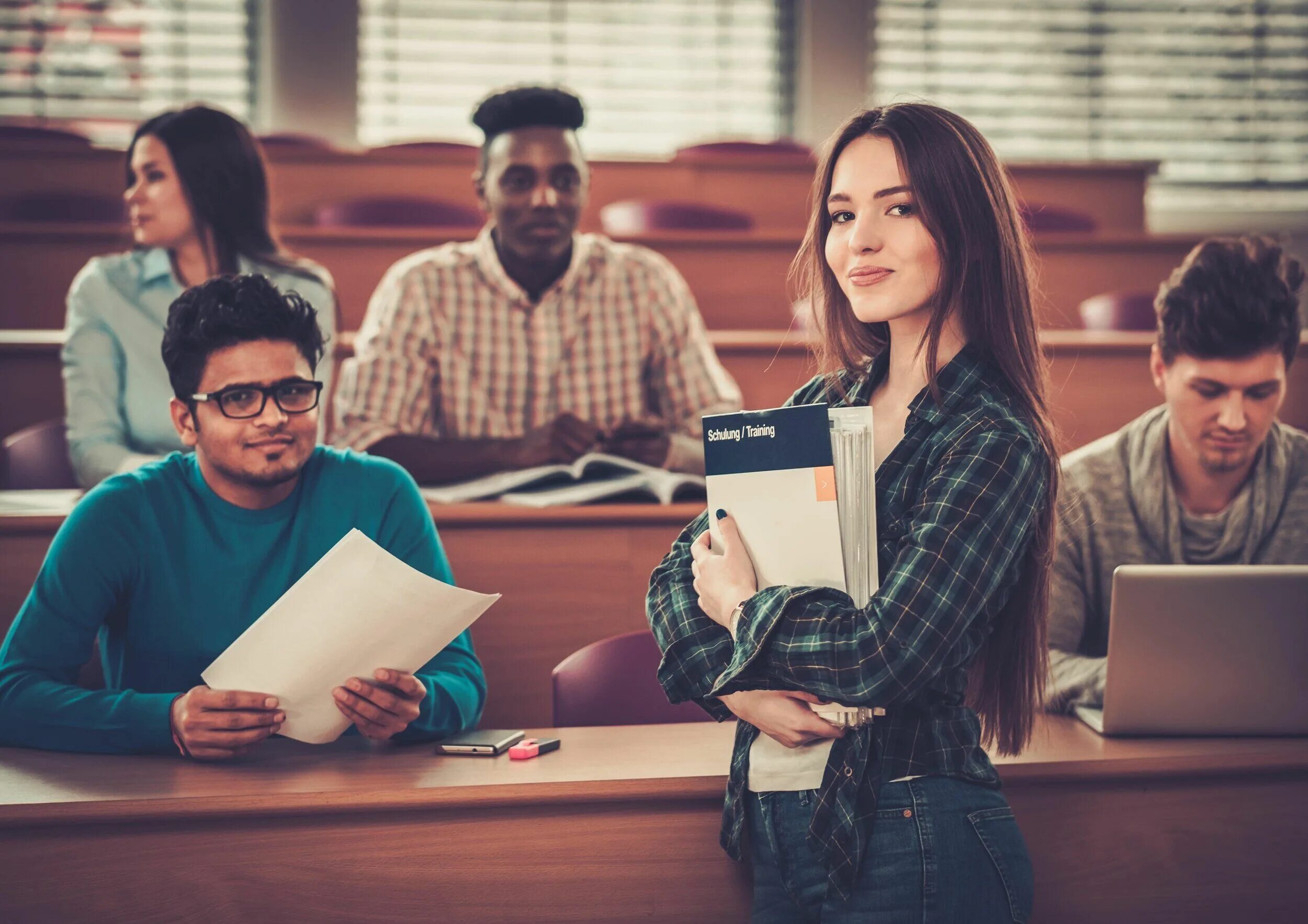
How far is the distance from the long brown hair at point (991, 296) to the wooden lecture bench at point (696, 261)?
2.19 meters

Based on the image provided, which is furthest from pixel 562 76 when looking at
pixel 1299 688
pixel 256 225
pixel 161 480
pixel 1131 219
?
pixel 1299 688

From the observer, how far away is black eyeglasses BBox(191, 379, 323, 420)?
150 centimetres

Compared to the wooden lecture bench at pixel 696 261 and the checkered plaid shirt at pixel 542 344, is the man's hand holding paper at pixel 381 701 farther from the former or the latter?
the wooden lecture bench at pixel 696 261

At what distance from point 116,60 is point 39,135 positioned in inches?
37.9

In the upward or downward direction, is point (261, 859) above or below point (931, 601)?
below

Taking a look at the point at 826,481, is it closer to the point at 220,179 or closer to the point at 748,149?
the point at 220,179

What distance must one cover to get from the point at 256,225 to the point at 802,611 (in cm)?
186

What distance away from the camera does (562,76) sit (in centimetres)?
545

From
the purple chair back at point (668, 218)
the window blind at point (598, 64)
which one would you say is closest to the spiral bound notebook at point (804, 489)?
the purple chair back at point (668, 218)

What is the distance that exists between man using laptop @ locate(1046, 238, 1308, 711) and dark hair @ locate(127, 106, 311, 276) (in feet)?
5.24

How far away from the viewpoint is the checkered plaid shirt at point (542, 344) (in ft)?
8.41

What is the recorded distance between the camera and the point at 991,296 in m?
1.11

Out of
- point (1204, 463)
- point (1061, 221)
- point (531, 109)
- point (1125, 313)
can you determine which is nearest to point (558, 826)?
point (1204, 463)

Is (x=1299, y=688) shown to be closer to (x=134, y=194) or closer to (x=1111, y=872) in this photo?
(x=1111, y=872)
